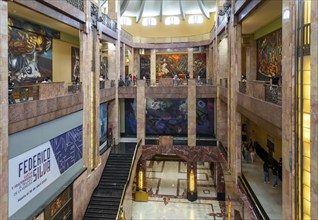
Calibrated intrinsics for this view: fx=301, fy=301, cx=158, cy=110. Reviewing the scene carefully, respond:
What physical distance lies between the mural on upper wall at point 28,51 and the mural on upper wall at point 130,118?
9.71 m

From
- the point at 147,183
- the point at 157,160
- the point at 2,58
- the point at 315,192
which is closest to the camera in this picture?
the point at 315,192

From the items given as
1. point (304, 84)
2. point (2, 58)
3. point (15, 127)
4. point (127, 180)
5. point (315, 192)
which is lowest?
point (127, 180)

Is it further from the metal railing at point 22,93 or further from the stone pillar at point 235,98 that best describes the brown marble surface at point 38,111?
the stone pillar at point 235,98

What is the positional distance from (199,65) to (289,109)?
23.1 meters

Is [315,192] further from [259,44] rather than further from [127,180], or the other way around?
[259,44]

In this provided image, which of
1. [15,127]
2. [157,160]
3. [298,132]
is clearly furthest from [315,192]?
[157,160]

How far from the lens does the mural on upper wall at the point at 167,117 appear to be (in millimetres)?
25781

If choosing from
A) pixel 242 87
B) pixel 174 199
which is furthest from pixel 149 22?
pixel 242 87

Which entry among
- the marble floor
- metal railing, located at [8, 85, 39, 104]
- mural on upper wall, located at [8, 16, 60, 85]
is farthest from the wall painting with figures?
metal railing, located at [8, 85, 39, 104]

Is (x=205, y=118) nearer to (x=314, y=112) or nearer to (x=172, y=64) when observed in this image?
(x=172, y=64)

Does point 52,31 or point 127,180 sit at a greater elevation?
point 52,31

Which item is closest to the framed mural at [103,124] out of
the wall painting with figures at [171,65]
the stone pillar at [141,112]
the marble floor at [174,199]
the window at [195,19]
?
the stone pillar at [141,112]

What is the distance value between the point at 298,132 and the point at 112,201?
11.1 metres

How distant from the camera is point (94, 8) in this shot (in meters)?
15.9
